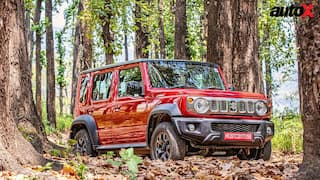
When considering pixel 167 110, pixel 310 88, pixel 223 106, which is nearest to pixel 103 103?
pixel 167 110

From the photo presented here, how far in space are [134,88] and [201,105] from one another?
1453mm

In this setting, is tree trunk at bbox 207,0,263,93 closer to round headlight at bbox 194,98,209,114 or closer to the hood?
the hood

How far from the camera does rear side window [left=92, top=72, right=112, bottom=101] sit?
11.1 metres

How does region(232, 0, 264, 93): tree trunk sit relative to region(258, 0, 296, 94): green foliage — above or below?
below

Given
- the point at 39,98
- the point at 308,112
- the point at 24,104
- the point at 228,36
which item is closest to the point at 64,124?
the point at 39,98

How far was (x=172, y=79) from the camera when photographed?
33.3 ft

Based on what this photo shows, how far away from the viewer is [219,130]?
9.18 meters

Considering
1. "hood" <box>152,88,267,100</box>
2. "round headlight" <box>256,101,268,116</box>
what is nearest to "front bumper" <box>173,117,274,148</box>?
"round headlight" <box>256,101,268,116</box>

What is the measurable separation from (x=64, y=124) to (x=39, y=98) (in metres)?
1.68

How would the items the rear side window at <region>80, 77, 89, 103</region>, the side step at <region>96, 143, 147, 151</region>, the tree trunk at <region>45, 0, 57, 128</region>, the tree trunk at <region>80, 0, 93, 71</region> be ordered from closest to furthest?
the side step at <region>96, 143, 147, 151</region>, the rear side window at <region>80, 77, 89, 103</region>, the tree trunk at <region>80, 0, 93, 71</region>, the tree trunk at <region>45, 0, 57, 128</region>

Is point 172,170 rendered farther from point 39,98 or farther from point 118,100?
point 39,98

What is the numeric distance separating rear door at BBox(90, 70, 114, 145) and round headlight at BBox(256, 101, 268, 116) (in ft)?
8.75

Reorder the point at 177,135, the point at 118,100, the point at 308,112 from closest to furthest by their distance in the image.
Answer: the point at 308,112, the point at 177,135, the point at 118,100

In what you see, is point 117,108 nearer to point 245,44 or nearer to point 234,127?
point 234,127
